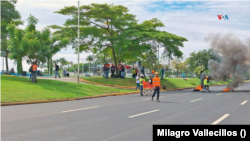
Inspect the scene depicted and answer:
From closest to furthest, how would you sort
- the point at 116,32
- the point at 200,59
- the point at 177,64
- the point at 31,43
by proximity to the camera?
1. the point at 31,43
2. the point at 116,32
3. the point at 200,59
4. the point at 177,64

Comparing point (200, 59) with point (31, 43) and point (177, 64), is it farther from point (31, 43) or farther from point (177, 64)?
point (31, 43)

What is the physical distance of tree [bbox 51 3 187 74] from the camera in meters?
33.0

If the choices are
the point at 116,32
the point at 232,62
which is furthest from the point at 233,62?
the point at 116,32

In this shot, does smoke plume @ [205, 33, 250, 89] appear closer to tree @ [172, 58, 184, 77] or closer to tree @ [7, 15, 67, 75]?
tree @ [7, 15, 67, 75]

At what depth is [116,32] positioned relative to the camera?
1471 inches

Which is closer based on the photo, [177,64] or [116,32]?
[116,32]

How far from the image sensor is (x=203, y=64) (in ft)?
196

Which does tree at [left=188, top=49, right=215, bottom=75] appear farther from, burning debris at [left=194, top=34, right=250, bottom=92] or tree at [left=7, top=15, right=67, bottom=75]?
tree at [left=7, top=15, right=67, bottom=75]

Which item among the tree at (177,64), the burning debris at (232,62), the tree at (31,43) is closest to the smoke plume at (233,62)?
the burning debris at (232,62)

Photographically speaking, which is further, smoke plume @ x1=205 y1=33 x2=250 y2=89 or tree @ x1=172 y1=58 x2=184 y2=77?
tree @ x1=172 y1=58 x2=184 y2=77

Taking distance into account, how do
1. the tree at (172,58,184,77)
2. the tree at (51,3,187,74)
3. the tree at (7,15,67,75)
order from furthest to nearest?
1. the tree at (172,58,184,77)
2. the tree at (51,3,187,74)
3. the tree at (7,15,67,75)

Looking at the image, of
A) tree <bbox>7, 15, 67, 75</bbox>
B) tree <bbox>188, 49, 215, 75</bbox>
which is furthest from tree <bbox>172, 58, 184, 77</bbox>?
A: tree <bbox>7, 15, 67, 75</bbox>

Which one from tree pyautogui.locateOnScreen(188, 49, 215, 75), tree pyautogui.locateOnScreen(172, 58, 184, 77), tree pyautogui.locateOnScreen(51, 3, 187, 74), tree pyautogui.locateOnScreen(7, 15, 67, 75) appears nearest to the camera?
tree pyautogui.locateOnScreen(7, 15, 67, 75)

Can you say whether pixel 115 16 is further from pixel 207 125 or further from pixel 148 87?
pixel 207 125
